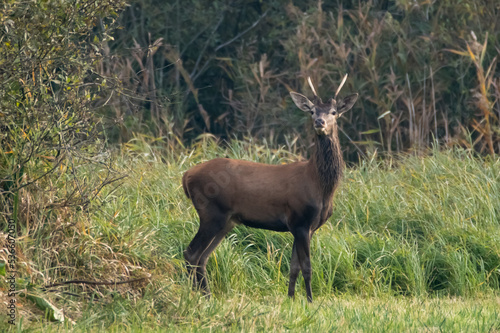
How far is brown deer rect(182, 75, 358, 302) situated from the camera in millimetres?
7285

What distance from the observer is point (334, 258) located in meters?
8.00

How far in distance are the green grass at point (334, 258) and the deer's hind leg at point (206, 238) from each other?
0.57 ft

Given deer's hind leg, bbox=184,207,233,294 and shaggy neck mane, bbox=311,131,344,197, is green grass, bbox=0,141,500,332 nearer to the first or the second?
deer's hind leg, bbox=184,207,233,294

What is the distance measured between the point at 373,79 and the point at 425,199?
382cm

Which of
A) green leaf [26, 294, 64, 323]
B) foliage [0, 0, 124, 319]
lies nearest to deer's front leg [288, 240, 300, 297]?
foliage [0, 0, 124, 319]

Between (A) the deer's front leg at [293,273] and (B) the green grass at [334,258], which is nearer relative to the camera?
(B) the green grass at [334,258]

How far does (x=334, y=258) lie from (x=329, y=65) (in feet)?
18.5

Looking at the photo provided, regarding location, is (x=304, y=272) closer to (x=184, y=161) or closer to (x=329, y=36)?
(x=184, y=161)

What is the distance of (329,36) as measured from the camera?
44.4ft

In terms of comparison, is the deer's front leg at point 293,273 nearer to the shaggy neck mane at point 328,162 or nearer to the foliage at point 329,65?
the shaggy neck mane at point 328,162

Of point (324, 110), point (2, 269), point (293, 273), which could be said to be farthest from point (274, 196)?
point (2, 269)

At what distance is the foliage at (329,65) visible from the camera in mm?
12430

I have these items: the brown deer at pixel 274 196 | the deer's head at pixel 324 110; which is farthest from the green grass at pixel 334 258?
the deer's head at pixel 324 110

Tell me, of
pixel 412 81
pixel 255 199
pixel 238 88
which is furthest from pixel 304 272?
pixel 238 88
